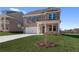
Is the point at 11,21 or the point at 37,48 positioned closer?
the point at 37,48

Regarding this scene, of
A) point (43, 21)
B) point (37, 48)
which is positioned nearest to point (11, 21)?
point (43, 21)

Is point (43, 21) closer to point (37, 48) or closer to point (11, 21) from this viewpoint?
point (37, 48)

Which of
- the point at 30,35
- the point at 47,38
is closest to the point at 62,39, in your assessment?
the point at 47,38

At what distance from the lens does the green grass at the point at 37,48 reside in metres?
11.3

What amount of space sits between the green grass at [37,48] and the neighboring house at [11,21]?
61cm

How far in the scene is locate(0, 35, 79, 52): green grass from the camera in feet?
37.2

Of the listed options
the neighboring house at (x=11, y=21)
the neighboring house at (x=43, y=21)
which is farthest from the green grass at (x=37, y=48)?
the neighboring house at (x=11, y=21)

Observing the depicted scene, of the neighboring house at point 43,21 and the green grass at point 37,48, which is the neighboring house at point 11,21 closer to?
the neighboring house at point 43,21

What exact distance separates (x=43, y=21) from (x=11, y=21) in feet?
5.16

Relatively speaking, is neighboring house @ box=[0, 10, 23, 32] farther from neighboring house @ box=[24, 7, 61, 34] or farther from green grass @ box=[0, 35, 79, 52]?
green grass @ box=[0, 35, 79, 52]

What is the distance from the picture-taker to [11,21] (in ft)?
38.3

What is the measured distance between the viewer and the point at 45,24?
1150 cm
